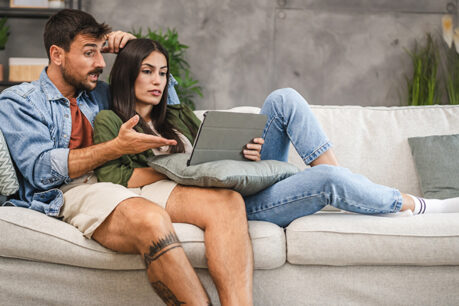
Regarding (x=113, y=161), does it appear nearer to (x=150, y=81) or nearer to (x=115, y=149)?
(x=115, y=149)

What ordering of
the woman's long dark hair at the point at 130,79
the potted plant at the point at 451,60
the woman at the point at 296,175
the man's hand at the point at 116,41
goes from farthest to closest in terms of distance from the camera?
the potted plant at the point at 451,60 → the man's hand at the point at 116,41 → the woman's long dark hair at the point at 130,79 → the woman at the point at 296,175

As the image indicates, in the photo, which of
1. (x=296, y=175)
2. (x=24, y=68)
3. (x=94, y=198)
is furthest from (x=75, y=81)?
(x=24, y=68)

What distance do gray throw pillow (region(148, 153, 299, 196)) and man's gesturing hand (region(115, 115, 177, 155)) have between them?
0.33ft

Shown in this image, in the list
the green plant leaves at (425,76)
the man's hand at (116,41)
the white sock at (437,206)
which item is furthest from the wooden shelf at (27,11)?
the white sock at (437,206)

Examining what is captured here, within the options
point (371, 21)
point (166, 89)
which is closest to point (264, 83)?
point (371, 21)

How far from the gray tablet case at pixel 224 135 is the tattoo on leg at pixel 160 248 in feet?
0.99

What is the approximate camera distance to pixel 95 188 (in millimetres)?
1588

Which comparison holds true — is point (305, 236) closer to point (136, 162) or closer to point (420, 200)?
point (420, 200)

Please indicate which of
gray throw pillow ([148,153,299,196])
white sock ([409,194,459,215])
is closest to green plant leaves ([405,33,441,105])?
white sock ([409,194,459,215])

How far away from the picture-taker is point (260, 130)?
5.45 feet

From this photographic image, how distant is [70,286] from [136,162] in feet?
1.72

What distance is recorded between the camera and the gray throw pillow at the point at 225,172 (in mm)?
1508

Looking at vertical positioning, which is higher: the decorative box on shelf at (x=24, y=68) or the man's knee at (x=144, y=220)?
the decorative box on shelf at (x=24, y=68)

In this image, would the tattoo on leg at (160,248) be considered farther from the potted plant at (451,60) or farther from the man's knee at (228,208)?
the potted plant at (451,60)
